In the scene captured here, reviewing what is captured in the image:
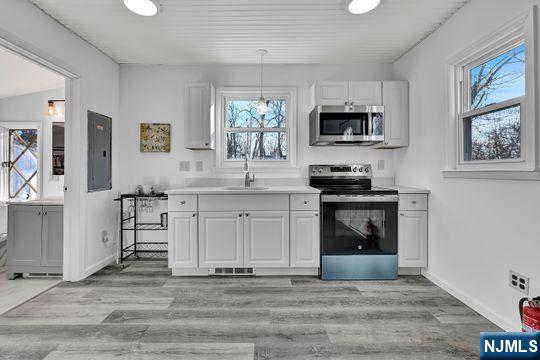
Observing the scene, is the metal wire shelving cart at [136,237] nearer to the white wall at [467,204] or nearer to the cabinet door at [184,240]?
the cabinet door at [184,240]

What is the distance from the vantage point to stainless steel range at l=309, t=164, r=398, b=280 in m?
2.92

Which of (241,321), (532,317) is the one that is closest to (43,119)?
(241,321)

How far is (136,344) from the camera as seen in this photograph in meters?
1.84

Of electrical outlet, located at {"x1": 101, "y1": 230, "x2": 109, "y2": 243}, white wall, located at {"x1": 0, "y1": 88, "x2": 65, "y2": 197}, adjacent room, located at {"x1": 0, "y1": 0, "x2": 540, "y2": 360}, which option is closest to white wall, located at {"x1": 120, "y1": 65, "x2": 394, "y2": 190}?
adjacent room, located at {"x1": 0, "y1": 0, "x2": 540, "y2": 360}

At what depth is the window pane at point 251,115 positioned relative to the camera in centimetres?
368

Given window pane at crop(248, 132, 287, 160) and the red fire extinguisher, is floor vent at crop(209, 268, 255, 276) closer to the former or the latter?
window pane at crop(248, 132, 287, 160)

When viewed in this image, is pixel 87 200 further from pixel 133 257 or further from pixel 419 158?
pixel 419 158

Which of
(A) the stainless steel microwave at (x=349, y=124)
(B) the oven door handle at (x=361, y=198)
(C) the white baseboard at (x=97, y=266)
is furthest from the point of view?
(A) the stainless steel microwave at (x=349, y=124)

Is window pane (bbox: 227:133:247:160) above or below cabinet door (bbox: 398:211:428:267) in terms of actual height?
above

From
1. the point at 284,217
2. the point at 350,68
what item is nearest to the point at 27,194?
the point at 284,217

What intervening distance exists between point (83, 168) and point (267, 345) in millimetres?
2389

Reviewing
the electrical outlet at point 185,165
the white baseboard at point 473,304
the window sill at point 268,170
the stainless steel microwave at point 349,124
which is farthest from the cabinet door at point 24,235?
the white baseboard at point 473,304

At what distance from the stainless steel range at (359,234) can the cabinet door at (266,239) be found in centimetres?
38

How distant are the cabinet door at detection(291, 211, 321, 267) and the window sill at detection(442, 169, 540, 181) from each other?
1.20 metres
